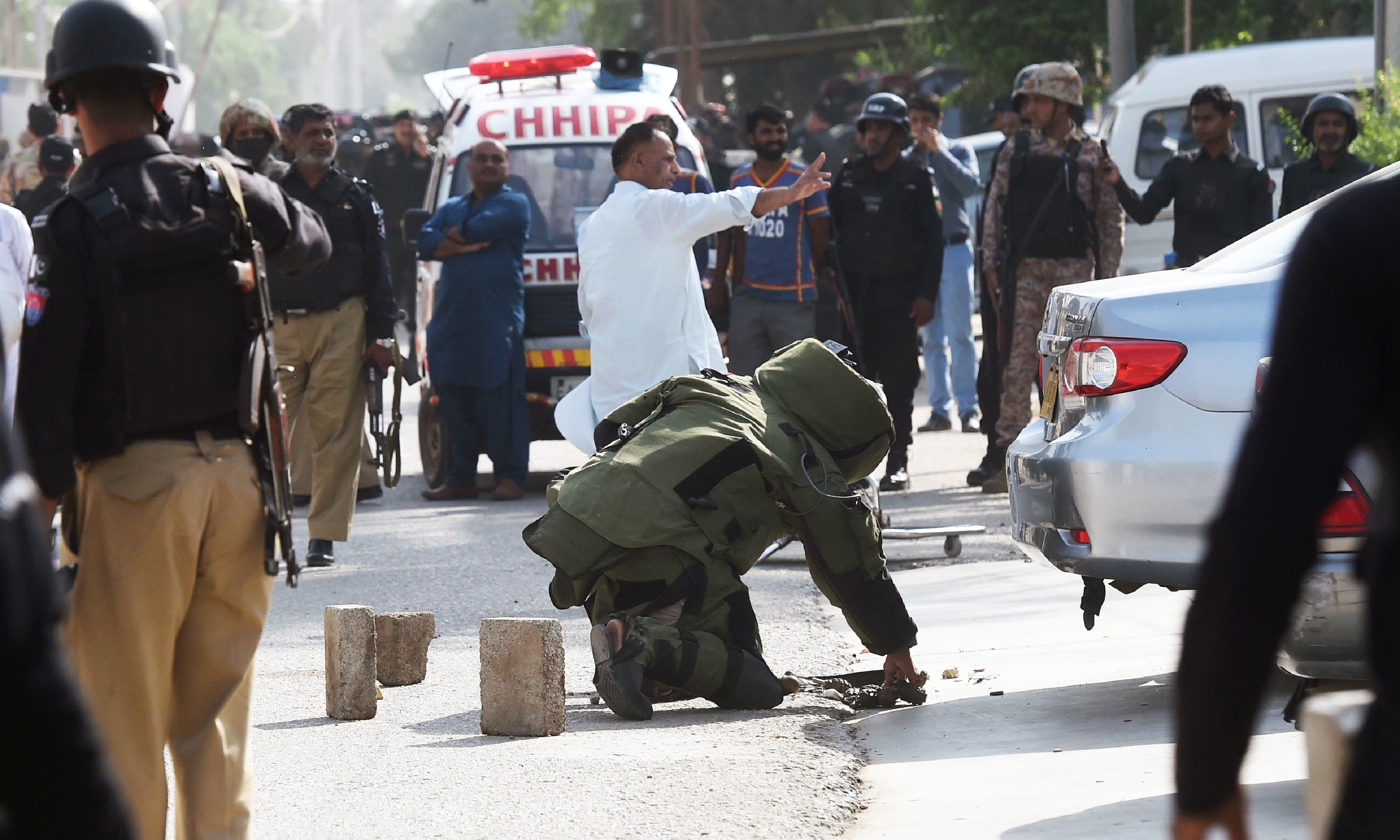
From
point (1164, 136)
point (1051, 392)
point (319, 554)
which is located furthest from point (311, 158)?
point (1164, 136)

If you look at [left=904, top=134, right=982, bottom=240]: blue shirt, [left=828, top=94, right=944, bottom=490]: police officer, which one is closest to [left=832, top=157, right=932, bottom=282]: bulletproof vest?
[left=828, top=94, right=944, bottom=490]: police officer

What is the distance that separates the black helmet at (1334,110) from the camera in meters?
9.38

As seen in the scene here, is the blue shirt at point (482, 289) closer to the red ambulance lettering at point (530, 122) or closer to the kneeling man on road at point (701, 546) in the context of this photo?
the red ambulance lettering at point (530, 122)

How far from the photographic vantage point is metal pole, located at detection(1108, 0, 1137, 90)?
18.1 metres

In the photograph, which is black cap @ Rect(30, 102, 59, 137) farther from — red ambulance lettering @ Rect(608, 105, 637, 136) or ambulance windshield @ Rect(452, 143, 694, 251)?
red ambulance lettering @ Rect(608, 105, 637, 136)

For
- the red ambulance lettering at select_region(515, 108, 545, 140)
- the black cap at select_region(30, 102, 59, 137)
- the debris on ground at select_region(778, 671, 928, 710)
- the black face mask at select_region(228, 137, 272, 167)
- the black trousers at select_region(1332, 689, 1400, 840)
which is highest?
the black cap at select_region(30, 102, 59, 137)

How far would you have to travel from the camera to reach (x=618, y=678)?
5.52m

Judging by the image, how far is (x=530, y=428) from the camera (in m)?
11.2

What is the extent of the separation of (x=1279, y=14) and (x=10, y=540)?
72.0 feet

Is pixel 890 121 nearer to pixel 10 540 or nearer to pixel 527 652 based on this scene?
pixel 527 652

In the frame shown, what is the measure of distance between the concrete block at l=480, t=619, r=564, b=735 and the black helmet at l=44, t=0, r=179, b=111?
2.27 metres

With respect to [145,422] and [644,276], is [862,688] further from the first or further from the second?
[145,422]

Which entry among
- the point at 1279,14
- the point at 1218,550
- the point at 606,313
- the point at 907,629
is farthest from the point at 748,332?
the point at 1279,14

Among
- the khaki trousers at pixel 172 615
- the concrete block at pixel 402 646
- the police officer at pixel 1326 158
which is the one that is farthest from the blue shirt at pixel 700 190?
the khaki trousers at pixel 172 615
